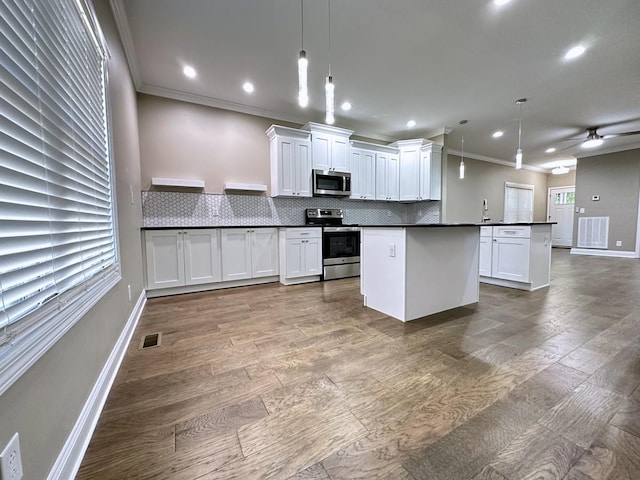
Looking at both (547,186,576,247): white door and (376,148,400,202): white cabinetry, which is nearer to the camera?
(376,148,400,202): white cabinetry

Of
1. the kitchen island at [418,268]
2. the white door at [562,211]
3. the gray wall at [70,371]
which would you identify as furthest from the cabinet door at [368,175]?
the white door at [562,211]

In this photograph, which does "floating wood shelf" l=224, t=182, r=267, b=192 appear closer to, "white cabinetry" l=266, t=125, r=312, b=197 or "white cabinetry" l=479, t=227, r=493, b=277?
"white cabinetry" l=266, t=125, r=312, b=197

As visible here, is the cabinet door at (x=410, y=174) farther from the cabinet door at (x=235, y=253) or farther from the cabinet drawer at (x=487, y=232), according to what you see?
the cabinet door at (x=235, y=253)

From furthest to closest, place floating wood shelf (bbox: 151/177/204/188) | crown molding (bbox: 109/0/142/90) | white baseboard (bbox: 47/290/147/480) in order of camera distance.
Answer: floating wood shelf (bbox: 151/177/204/188), crown molding (bbox: 109/0/142/90), white baseboard (bbox: 47/290/147/480)

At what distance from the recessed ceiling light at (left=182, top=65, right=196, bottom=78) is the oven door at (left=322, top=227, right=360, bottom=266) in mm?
2805

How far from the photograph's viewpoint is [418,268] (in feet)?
8.26

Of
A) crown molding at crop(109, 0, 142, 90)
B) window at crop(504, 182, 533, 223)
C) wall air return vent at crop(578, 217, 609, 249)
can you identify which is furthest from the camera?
window at crop(504, 182, 533, 223)

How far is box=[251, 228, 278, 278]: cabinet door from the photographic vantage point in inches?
159

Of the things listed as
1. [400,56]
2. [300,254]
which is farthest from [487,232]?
[300,254]

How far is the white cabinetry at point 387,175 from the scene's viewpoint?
5.45m

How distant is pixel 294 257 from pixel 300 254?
Result: 0.37 feet

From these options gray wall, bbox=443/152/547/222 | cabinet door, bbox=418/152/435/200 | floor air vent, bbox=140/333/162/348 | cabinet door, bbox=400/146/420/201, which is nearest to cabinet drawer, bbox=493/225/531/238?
cabinet door, bbox=418/152/435/200

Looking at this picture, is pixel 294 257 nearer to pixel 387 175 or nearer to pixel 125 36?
pixel 387 175

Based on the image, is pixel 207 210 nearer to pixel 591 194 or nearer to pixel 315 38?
pixel 315 38
